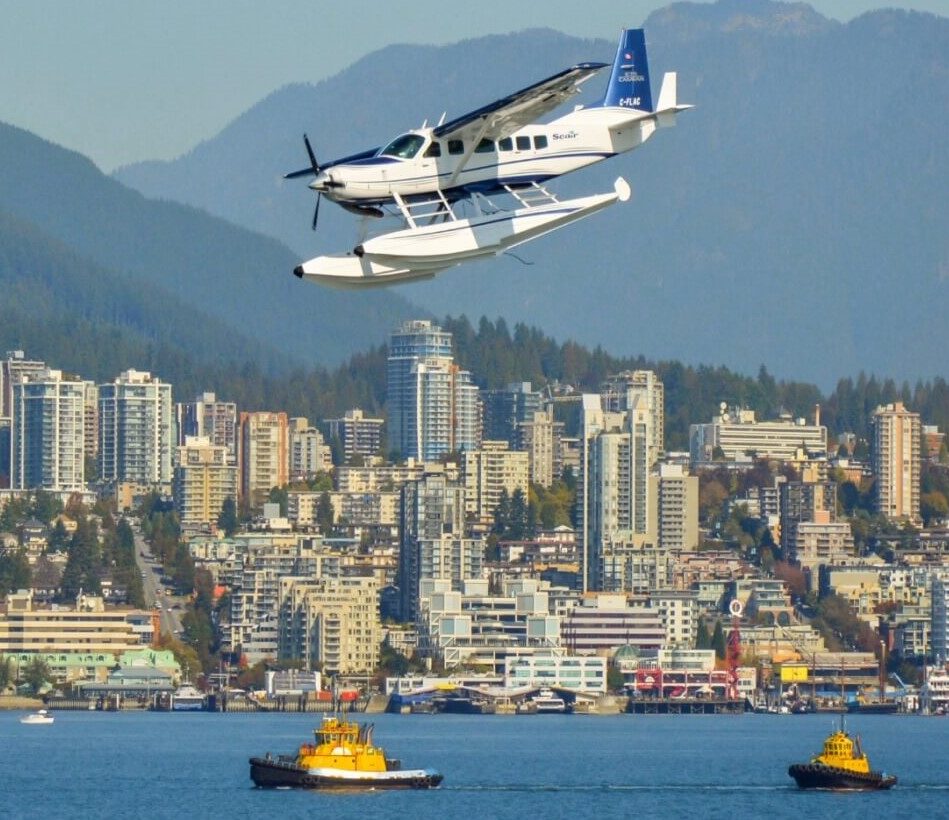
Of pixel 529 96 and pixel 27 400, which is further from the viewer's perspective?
pixel 27 400

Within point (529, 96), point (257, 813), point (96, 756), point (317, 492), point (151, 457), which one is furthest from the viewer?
point (151, 457)

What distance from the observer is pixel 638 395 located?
182375 millimetres

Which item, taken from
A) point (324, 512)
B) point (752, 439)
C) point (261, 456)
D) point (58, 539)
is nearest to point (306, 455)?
point (261, 456)

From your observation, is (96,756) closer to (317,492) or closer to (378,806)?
(378,806)

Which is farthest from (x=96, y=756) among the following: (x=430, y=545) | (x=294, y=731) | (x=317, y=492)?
(x=317, y=492)

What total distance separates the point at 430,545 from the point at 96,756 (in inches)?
2092

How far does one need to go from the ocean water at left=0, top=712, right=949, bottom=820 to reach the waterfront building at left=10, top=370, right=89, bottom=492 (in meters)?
58.5

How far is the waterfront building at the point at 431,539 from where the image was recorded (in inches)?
5364

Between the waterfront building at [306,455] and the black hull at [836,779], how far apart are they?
10911 centimetres

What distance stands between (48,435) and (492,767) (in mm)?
102004

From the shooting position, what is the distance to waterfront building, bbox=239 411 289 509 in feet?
571

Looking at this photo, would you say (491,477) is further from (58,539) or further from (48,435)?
(48,435)

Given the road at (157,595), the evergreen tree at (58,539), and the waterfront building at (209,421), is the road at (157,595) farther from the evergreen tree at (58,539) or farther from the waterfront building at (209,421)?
the waterfront building at (209,421)

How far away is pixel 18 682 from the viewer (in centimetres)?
12675
